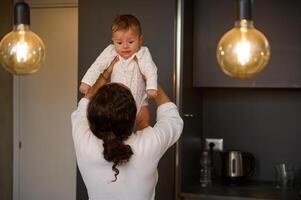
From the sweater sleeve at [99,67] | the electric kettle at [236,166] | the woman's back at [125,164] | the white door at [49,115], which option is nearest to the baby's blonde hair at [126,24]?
the sweater sleeve at [99,67]

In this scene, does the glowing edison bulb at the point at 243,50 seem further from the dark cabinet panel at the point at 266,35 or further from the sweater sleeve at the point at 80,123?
the dark cabinet panel at the point at 266,35

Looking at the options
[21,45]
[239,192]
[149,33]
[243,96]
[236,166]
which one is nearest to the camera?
[21,45]

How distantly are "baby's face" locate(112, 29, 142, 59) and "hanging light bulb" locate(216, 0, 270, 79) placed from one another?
0.52 metres

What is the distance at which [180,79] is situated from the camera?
114 inches

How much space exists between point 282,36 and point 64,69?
1871 millimetres

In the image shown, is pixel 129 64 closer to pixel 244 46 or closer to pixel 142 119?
pixel 142 119

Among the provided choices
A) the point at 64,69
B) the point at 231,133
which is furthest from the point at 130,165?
the point at 64,69

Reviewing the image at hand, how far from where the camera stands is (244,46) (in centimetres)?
151

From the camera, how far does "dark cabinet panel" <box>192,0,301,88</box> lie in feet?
10.3

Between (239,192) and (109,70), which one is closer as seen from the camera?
(109,70)

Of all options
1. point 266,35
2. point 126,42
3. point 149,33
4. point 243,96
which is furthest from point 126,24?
point 243,96

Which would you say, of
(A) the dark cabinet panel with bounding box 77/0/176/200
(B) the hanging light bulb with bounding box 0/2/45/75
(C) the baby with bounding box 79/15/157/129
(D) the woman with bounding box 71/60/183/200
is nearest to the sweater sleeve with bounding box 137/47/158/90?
(C) the baby with bounding box 79/15/157/129

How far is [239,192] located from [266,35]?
1013 millimetres

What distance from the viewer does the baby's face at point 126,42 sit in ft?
6.48
